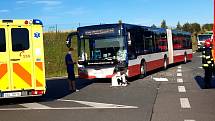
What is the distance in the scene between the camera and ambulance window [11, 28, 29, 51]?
42.4ft

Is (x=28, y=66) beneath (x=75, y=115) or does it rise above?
above

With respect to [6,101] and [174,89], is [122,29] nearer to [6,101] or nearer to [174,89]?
[174,89]

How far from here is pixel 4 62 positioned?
12.7 metres

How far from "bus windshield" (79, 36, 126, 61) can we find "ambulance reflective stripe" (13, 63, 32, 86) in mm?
6756

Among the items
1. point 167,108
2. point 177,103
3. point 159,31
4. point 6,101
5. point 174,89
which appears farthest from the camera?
point 159,31

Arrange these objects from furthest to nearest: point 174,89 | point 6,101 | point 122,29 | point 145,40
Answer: point 145,40 → point 122,29 → point 174,89 → point 6,101

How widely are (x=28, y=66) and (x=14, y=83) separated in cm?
66

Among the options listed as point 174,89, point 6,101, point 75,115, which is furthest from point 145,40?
point 75,115

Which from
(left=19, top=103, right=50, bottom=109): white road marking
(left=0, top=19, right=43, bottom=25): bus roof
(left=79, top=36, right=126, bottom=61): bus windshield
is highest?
(left=0, top=19, right=43, bottom=25): bus roof

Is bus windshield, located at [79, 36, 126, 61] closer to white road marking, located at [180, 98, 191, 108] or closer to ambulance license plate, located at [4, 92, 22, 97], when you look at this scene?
white road marking, located at [180, 98, 191, 108]

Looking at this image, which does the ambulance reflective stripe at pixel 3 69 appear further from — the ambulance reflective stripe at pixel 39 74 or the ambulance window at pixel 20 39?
the ambulance reflective stripe at pixel 39 74

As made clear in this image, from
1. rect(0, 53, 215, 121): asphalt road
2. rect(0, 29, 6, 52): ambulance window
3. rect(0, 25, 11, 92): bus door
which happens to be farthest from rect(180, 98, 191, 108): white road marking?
rect(0, 29, 6, 52): ambulance window

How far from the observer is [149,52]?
23.1 m

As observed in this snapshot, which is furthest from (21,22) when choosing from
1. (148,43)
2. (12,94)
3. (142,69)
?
(148,43)
